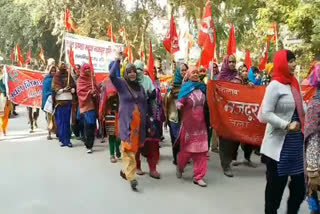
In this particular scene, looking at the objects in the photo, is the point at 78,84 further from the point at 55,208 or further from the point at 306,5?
the point at 306,5

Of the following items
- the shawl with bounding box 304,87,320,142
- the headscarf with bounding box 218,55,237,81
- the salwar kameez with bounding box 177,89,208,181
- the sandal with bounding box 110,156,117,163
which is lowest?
the sandal with bounding box 110,156,117,163

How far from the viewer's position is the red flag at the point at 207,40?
21.9ft

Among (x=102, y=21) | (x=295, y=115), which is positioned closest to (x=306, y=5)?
(x=295, y=115)

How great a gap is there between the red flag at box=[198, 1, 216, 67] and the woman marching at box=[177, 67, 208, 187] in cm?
91

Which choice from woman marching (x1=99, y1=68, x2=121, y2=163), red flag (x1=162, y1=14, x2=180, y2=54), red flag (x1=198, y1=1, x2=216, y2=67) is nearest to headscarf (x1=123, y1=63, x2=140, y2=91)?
woman marching (x1=99, y1=68, x2=121, y2=163)

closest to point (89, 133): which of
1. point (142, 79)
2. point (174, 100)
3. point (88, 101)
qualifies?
point (88, 101)

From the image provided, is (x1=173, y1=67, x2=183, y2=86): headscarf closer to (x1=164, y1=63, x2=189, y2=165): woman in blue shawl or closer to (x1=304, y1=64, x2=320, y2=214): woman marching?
(x1=164, y1=63, x2=189, y2=165): woman in blue shawl

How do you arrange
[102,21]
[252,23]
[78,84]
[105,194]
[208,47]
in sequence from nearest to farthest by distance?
1. [105,194]
2. [208,47]
3. [78,84]
4. [252,23]
5. [102,21]

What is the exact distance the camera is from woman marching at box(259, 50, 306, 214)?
3633mm

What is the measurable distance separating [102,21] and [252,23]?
26.4ft

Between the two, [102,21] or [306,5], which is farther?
[102,21]

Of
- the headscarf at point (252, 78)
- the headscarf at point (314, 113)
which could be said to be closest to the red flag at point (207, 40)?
the headscarf at point (252, 78)

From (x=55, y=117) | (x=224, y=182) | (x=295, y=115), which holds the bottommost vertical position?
(x=224, y=182)

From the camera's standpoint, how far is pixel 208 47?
22.0ft
